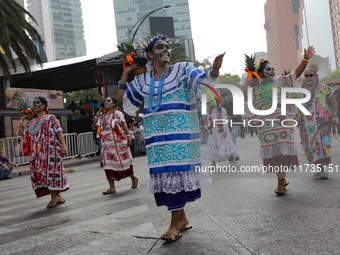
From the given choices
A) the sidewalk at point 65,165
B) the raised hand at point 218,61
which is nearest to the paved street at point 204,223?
the raised hand at point 218,61

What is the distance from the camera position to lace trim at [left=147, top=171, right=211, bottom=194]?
369 cm

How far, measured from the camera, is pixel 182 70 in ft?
13.1

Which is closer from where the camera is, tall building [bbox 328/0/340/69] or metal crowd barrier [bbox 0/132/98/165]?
metal crowd barrier [bbox 0/132/98/165]

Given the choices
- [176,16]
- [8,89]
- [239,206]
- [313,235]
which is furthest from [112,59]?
[176,16]

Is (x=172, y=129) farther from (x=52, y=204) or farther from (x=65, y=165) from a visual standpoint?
(x=65, y=165)

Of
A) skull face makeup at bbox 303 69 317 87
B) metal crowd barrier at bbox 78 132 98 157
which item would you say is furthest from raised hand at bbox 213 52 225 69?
metal crowd barrier at bbox 78 132 98 157

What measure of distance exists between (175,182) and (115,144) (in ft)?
12.4

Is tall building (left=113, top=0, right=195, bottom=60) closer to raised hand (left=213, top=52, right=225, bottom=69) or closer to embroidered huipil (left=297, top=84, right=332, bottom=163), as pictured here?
embroidered huipil (left=297, top=84, right=332, bottom=163)

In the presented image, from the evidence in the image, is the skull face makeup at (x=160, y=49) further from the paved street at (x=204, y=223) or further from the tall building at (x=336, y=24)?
the tall building at (x=336, y=24)

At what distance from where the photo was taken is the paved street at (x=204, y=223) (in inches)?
125

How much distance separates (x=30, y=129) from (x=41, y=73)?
51.7ft

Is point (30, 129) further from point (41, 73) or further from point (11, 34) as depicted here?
point (41, 73)

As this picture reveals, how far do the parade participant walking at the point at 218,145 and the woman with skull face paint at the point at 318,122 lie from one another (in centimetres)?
287

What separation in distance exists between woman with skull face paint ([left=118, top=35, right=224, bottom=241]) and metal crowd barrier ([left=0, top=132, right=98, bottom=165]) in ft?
37.6
